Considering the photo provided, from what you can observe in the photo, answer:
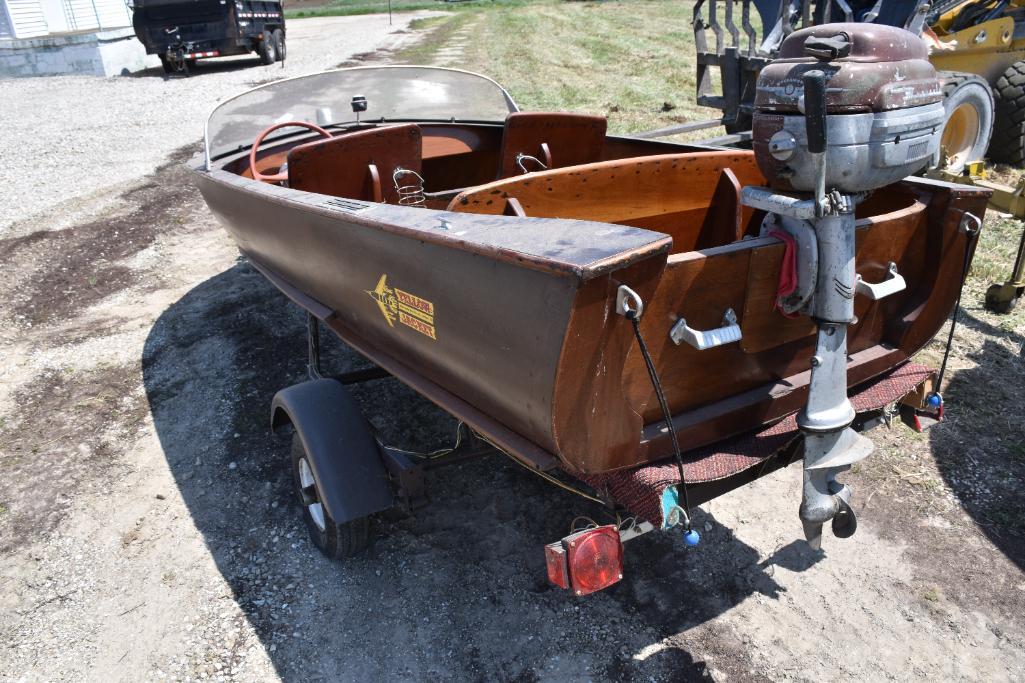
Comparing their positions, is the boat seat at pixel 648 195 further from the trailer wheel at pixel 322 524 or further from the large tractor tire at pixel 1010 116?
the large tractor tire at pixel 1010 116

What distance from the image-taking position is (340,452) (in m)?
2.68

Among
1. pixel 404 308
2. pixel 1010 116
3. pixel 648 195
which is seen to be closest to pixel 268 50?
pixel 1010 116

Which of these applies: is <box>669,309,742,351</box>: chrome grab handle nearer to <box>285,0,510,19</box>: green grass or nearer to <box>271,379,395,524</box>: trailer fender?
<box>271,379,395,524</box>: trailer fender

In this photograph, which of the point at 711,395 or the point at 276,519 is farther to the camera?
the point at 276,519

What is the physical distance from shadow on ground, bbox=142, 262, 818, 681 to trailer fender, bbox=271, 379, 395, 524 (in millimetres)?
384

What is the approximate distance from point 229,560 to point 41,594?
70 cm

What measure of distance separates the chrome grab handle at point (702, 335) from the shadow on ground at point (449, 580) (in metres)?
1.12

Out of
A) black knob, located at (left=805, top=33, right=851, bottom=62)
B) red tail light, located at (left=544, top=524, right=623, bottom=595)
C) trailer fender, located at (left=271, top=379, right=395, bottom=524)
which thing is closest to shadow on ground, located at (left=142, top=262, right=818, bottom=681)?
trailer fender, located at (left=271, top=379, right=395, bottom=524)

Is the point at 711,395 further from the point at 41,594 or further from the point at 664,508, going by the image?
the point at 41,594

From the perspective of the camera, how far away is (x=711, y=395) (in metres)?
2.28

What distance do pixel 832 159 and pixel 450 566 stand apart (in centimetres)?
196

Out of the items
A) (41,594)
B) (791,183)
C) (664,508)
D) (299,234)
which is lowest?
(41,594)

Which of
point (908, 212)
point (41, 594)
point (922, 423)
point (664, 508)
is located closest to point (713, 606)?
point (664, 508)

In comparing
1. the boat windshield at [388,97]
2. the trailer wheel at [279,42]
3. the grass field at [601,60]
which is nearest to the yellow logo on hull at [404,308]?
the boat windshield at [388,97]
